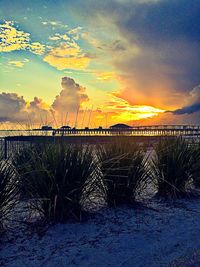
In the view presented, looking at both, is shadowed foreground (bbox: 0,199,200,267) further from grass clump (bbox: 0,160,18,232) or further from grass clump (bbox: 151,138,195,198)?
grass clump (bbox: 151,138,195,198)

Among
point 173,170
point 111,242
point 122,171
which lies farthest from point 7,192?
point 173,170

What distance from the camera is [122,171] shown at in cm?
644

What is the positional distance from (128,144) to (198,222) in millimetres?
2062

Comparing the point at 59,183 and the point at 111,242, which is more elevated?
the point at 59,183

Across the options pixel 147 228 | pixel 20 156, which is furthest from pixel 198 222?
pixel 20 156

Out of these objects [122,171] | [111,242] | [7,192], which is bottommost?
[111,242]

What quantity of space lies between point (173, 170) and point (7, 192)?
11.8 feet

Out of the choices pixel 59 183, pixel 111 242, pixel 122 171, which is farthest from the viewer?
pixel 122 171

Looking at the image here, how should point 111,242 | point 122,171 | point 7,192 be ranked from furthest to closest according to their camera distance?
point 122,171, point 7,192, point 111,242

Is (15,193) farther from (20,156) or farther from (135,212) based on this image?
(20,156)

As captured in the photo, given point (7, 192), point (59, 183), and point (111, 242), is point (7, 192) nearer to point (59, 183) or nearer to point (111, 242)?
point (59, 183)

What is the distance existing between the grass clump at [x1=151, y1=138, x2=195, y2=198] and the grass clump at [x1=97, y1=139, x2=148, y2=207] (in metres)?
0.61

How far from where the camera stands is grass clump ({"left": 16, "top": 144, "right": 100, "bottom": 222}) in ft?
17.6

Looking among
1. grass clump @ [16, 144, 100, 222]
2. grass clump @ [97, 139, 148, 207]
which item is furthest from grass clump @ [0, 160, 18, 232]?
grass clump @ [97, 139, 148, 207]
